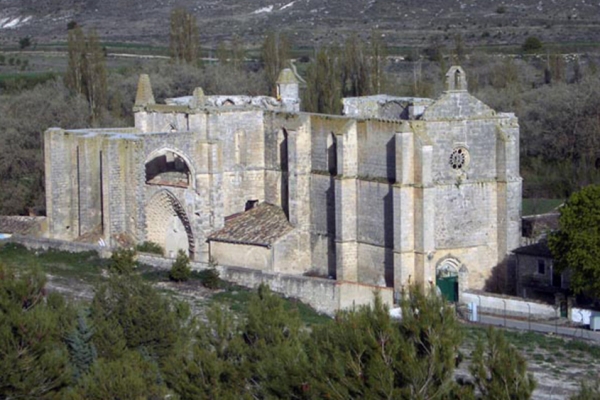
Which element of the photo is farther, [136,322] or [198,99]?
[198,99]

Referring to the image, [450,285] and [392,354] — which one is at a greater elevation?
[392,354]

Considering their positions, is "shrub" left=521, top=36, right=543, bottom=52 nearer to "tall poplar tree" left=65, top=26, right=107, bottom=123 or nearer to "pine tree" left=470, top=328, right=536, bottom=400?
"tall poplar tree" left=65, top=26, right=107, bottom=123

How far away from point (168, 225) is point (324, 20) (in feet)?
194

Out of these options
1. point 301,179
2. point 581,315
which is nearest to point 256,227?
point 301,179

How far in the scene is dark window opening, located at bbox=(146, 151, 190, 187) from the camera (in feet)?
140

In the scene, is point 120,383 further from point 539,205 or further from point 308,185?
point 539,205

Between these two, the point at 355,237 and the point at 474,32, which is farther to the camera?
the point at 474,32

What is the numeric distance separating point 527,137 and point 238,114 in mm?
17174

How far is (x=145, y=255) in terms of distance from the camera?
39.4m

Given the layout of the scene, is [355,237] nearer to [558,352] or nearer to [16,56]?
[558,352]

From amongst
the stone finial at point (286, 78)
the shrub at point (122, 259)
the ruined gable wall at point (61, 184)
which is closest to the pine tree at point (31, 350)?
the shrub at point (122, 259)

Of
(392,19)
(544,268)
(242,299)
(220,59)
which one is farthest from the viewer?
(392,19)

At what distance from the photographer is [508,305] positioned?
37.0 m

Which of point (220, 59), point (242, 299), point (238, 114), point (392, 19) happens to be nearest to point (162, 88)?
point (220, 59)
